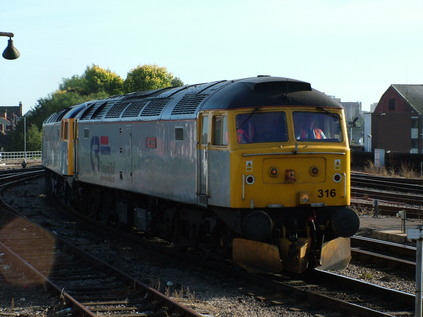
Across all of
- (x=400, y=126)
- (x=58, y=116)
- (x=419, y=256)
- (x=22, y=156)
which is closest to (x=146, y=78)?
(x=22, y=156)

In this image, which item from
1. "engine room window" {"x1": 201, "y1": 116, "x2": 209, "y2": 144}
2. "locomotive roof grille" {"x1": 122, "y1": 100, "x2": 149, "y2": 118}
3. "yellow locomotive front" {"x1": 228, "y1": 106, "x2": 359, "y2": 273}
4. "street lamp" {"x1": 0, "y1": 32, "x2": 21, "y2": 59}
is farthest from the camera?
"street lamp" {"x1": 0, "y1": 32, "x2": 21, "y2": 59}

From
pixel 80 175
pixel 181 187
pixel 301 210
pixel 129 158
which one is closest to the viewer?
pixel 301 210

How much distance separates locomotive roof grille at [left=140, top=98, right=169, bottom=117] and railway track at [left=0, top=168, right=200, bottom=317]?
3053 millimetres

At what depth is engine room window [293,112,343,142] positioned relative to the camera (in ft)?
39.4

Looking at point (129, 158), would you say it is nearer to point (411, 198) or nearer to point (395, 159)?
point (411, 198)

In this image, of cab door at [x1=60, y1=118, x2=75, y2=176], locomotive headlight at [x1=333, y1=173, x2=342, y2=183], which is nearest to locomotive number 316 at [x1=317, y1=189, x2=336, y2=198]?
locomotive headlight at [x1=333, y1=173, x2=342, y2=183]

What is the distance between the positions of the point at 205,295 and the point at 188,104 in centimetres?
384

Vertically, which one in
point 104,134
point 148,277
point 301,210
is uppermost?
point 104,134

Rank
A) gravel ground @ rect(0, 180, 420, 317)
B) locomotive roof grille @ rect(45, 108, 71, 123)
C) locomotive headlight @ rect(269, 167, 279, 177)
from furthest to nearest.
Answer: locomotive roof grille @ rect(45, 108, 71, 123) < locomotive headlight @ rect(269, 167, 279, 177) < gravel ground @ rect(0, 180, 420, 317)

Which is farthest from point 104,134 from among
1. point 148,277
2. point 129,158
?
point 148,277

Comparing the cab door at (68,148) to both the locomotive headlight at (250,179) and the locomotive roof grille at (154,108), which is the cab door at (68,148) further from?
the locomotive headlight at (250,179)

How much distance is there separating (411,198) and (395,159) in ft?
59.2

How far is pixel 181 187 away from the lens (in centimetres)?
1351

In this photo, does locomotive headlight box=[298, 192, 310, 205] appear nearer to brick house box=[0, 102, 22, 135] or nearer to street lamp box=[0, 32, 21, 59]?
street lamp box=[0, 32, 21, 59]
